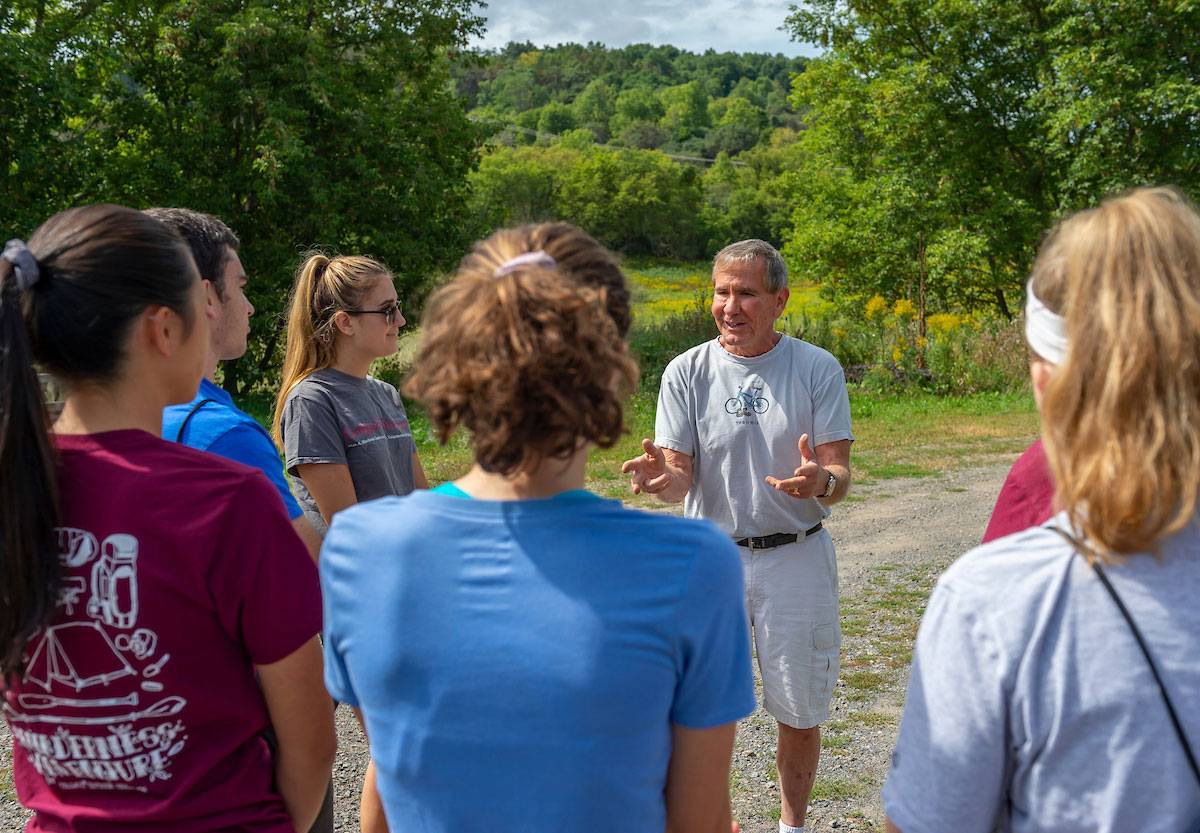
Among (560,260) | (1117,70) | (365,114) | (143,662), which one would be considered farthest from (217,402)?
(1117,70)

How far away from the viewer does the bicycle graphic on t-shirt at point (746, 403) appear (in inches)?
142

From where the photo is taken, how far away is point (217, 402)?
242cm

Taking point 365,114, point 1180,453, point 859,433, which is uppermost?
point 365,114

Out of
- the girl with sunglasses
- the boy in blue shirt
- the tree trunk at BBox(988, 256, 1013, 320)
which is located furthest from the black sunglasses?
the tree trunk at BBox(988, 256, 1013, 320)

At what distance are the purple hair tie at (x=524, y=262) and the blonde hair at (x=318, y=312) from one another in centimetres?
200

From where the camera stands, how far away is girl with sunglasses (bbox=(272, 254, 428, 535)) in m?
3.14

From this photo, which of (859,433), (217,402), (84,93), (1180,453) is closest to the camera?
(1180,453)

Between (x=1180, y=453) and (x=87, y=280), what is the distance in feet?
5.42

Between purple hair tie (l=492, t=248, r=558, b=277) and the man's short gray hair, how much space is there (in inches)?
89.0

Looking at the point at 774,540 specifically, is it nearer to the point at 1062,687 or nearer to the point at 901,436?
the point at 1062,687

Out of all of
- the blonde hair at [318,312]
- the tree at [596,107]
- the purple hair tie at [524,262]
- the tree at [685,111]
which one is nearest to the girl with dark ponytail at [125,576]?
the purple hair tie at [524,262]

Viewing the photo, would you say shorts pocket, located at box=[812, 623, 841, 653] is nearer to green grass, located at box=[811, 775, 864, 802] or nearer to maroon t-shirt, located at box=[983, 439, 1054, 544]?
green grass, located at box=[811, 775, 864, 802]

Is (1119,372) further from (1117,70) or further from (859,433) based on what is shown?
(1117,70)

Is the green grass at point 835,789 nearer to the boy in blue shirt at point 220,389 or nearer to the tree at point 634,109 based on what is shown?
the boy in blue shirt at point 220,389
